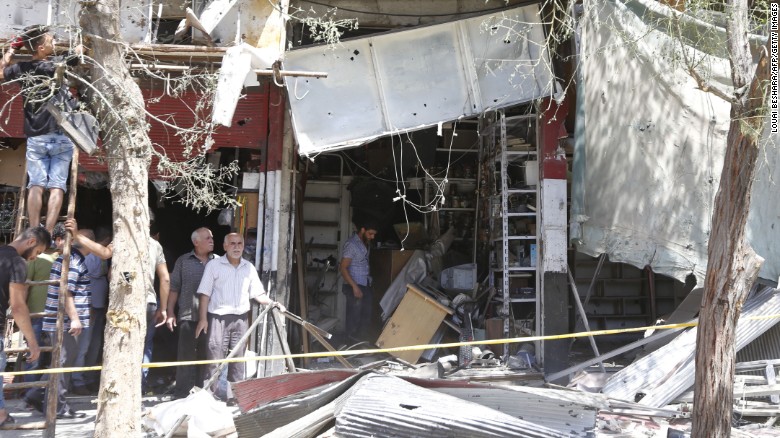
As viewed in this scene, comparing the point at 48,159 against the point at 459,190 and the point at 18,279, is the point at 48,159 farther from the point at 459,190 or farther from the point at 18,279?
the point at 459,190

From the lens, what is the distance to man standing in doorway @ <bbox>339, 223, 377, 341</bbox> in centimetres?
1102

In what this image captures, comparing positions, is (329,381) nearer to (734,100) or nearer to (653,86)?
(734,100)

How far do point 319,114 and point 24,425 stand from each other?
4590mm

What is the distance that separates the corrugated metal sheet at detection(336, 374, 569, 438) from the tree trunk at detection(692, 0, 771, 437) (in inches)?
42.0

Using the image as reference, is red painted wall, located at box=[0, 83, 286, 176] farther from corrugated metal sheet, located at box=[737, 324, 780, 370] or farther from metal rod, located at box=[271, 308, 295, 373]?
corrugated metal sheet, located at box=[737, 324, 780, 370]

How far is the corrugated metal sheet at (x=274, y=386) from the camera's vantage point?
6.15 meters

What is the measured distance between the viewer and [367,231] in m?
11.6

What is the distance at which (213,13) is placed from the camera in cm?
810

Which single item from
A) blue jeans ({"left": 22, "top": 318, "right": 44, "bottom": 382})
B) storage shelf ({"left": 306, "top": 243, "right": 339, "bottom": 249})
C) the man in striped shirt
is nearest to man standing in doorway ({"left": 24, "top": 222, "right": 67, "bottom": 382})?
blue jeans ({"left": 22, "top": 318, "right": 44, "bottom": 382})

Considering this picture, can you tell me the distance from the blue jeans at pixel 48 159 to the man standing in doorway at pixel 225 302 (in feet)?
6.48

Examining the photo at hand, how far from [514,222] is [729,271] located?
5105 millimetres

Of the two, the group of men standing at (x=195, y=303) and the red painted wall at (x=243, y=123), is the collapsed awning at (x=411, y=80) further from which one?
the group of men standing at (x=195, y=303)

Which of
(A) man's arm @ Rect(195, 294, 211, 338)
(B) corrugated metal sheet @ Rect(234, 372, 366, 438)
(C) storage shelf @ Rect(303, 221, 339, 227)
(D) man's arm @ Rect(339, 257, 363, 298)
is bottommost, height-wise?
(B) corrugated metal sheet @ Rect(234, 372, 366, 438)

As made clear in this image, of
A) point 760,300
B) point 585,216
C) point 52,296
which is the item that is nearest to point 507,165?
point 585,216
